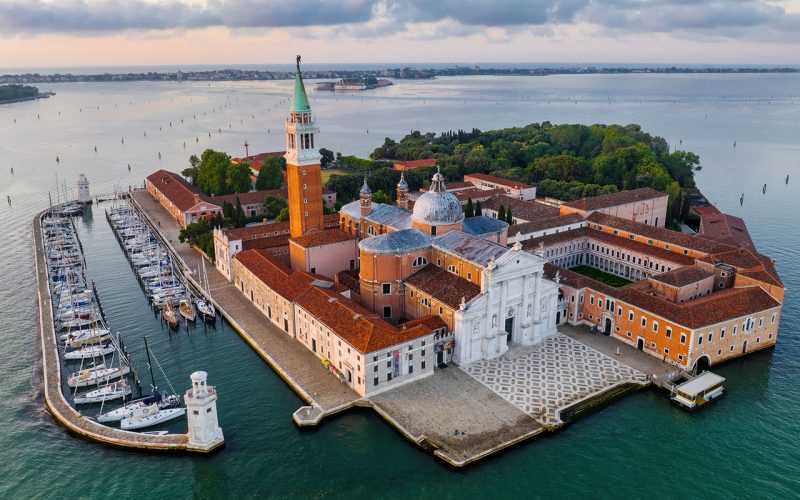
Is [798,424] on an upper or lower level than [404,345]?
lower

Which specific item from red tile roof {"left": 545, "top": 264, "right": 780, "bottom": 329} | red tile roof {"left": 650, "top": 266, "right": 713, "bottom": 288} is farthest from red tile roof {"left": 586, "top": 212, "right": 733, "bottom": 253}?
red tile roof {"left": 545, "top": 264, "right": 780, "bottom": 329}

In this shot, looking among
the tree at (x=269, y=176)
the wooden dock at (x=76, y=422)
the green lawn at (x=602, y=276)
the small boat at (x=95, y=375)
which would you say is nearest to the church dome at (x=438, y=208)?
the green lawn at (x=602, y=276)

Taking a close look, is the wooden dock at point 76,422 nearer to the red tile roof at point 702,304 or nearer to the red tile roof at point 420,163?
the red tile roof at point 702,304

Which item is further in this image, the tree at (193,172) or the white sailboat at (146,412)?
the tree at (193,172)

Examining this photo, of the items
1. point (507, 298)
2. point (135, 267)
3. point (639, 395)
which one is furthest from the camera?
point (135, 267)

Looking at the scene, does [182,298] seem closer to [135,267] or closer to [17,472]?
[135,267]

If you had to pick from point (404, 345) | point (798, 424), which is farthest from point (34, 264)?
point (798, 424)

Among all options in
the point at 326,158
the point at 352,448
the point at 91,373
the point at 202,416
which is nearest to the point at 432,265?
the point at 352,448
